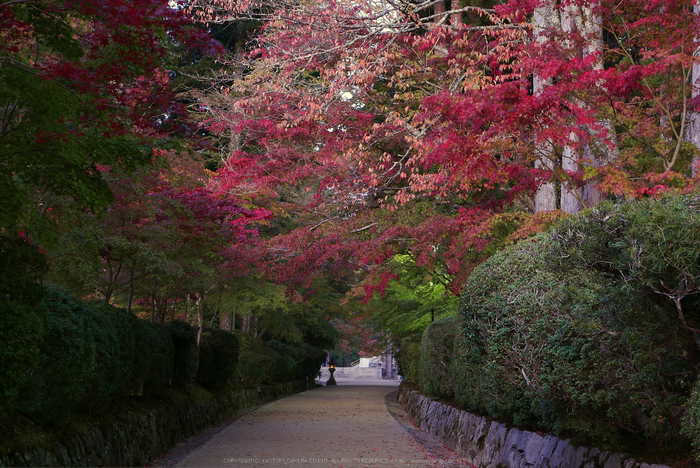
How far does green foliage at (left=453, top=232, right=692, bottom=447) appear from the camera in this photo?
17.1 feet

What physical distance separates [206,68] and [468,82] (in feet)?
47.5

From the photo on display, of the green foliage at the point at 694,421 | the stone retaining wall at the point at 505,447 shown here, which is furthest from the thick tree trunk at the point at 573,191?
the green foliage at the point at 694,421

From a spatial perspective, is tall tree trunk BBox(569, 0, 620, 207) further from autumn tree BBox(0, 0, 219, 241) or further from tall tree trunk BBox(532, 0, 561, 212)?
autumn tree BBox(0, 0, 219, 241)

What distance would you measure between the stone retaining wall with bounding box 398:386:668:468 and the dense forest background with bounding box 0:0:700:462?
22 centimetres

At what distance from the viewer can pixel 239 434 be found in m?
12.4

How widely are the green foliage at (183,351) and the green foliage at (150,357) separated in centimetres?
73

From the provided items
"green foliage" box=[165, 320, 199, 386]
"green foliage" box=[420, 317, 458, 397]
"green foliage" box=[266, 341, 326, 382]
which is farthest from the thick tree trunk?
"green foliage" box=[266, 341, 326, 382]

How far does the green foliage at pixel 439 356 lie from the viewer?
13.4 metres

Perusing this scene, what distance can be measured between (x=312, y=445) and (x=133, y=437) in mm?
3235

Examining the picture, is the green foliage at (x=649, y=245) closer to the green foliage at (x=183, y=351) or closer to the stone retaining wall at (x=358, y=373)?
the green foliage at (x=183, y=351)

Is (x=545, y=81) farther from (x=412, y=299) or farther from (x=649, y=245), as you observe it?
(x=412, y=299)

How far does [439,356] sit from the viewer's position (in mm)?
14016

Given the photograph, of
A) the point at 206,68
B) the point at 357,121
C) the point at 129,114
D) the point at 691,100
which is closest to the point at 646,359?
the point at 691,100

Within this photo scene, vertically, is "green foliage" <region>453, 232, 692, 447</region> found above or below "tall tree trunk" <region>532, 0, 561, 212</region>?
below
